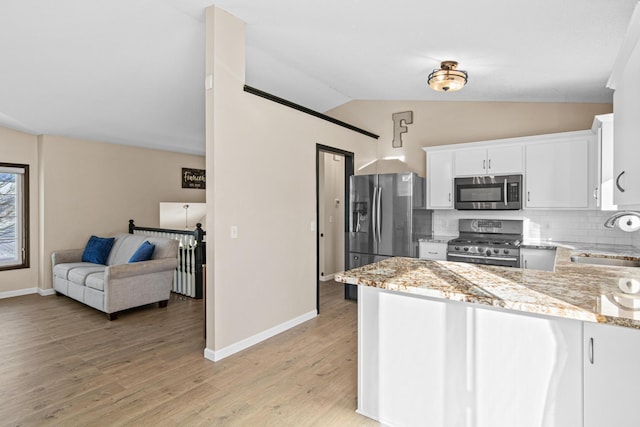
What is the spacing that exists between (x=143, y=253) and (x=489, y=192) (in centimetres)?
451

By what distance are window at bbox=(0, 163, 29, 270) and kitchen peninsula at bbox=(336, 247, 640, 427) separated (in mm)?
5652

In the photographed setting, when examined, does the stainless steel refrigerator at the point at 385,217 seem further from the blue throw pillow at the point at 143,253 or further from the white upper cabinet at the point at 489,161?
the blue throw pillow at the point at 143,253

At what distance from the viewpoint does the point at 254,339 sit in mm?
3465

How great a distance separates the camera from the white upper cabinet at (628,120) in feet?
4.48

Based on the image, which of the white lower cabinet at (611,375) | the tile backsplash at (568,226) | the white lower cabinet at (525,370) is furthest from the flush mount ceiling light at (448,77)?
the white lower cabinet at (611,375)

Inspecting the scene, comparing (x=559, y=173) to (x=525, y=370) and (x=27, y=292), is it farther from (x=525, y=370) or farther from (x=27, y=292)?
(x=27, y=292)

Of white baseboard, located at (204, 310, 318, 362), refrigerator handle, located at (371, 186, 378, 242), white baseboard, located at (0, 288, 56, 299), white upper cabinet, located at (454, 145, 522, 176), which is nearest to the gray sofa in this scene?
white baseboard, located at (0, 288, 56, 299)

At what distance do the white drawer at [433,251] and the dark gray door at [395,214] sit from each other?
7.4 inches

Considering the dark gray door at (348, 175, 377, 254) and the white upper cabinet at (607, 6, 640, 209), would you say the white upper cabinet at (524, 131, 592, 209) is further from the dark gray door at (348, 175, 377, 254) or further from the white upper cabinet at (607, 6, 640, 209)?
the white upper cabinet at (607, 6, 640, 209)

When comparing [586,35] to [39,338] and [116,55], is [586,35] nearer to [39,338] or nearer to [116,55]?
[116,55]

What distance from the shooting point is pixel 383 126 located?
5707 mm

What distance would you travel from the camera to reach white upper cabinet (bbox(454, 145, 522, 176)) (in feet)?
14.3

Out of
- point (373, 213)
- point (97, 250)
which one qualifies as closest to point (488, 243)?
point (373, 213)

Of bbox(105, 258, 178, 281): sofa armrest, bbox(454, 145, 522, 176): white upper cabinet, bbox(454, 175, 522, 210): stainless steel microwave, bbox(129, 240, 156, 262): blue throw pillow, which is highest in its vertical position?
bbox(454, 145, 522, 176): white upper cabinet
